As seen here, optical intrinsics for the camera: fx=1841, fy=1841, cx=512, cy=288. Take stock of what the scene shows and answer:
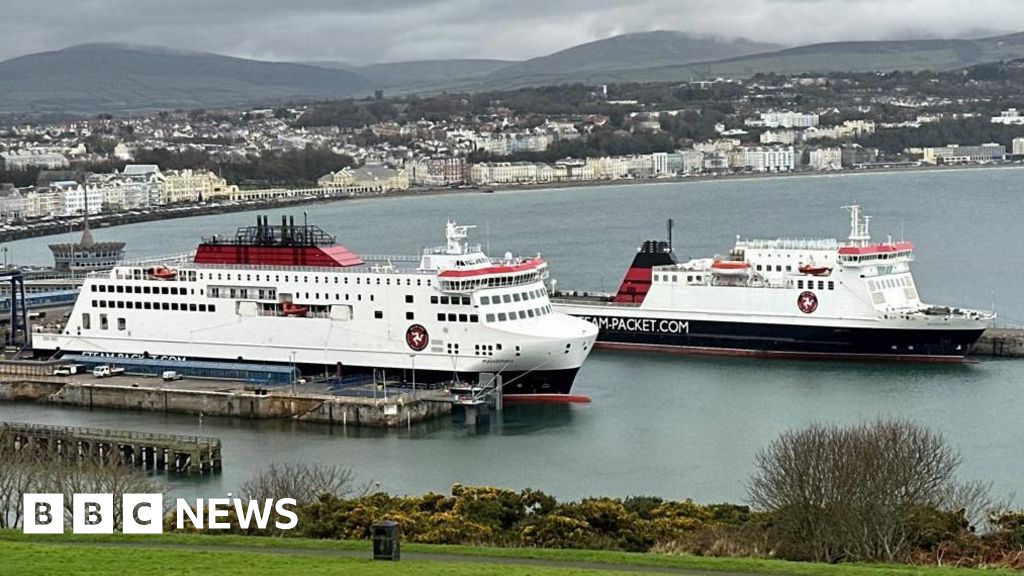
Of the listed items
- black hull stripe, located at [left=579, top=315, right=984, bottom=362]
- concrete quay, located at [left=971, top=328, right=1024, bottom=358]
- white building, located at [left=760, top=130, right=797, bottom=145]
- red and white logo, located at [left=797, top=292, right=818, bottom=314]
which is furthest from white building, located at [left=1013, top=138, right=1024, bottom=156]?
red and white logo, located at [left=797, top=292, right=818, bottom=314]

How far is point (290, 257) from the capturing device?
29.1 meters

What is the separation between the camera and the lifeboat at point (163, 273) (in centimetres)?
2986

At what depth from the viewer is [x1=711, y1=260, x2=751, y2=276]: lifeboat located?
34.2m

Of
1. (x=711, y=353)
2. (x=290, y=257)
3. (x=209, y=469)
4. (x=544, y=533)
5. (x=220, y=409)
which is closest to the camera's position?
(x=544, y=533)

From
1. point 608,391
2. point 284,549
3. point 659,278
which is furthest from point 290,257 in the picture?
point 284,549

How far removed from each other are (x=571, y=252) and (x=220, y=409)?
30.4 meters

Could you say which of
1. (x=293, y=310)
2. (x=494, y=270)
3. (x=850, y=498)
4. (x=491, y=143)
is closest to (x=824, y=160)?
(x=491, y=143)

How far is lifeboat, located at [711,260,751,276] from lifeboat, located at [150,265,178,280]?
1030 centimetres

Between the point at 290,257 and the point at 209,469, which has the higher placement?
the point at 290,257

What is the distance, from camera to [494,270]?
27.5 meters

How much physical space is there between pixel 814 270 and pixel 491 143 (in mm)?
100033

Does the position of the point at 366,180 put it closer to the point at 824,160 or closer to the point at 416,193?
the point at 416,193

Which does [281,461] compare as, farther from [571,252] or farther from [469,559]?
[571,252]

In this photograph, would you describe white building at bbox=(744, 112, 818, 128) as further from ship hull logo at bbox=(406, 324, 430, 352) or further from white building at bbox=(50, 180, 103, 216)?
ship hull logo at bbox=(406, 324, 430, 352)
